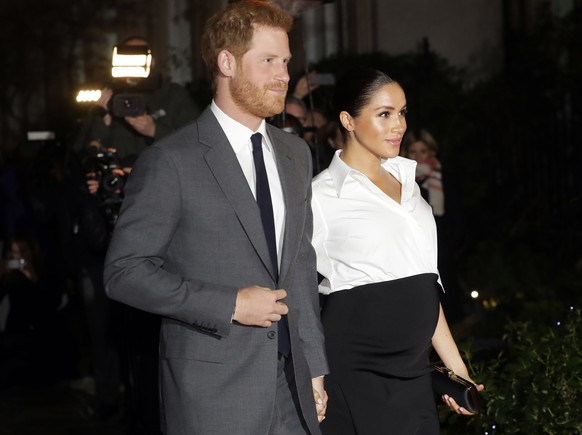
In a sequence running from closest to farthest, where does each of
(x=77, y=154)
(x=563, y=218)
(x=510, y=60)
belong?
(x=77, y=154) → (x=563, y=218) → (x=510, y=60)

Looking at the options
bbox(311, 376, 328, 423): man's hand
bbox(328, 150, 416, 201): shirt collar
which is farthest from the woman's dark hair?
bbox(311, 376, 328, 423): man's hand

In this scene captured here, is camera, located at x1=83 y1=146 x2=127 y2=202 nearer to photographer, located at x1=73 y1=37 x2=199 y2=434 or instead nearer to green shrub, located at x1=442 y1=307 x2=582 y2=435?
photographer, located at x1=73 y1=37 x2=199 y2=434

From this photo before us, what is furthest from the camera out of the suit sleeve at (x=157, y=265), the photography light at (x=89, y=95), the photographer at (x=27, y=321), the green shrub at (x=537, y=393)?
the photographer at (x=27, y=321)

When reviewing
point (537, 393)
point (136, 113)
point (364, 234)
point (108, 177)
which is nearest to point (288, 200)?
point (364, 234)

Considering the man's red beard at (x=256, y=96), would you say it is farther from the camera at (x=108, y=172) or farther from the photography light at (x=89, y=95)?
the photography light at (x=89, y=95)

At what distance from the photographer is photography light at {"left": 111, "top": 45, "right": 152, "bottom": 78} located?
6.73 meters

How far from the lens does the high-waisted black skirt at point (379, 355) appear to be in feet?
14.1

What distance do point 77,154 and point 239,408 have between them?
164 inches

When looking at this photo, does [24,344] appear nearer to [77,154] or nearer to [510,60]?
[77,154]

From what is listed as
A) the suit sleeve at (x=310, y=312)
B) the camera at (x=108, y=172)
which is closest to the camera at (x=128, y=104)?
the camera at (x=108, y=172)

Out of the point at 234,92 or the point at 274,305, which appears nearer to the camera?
the point at 274,305

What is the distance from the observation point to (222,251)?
3.55m

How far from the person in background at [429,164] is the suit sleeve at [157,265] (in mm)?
4811

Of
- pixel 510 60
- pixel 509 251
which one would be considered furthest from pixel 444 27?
pixel 509 251
